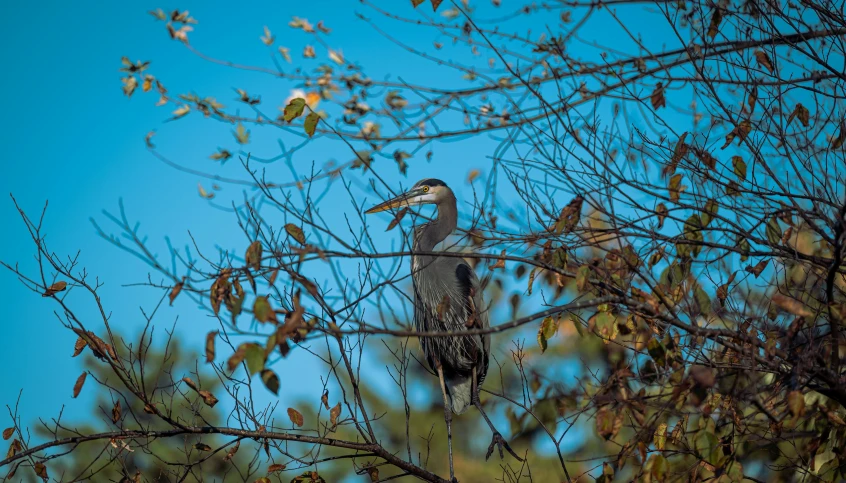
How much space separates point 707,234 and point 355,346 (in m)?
1.92

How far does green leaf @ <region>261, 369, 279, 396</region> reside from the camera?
2.30 metres

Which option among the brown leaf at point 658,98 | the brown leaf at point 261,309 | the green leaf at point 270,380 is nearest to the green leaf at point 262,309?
the brown leaf at point 261,309

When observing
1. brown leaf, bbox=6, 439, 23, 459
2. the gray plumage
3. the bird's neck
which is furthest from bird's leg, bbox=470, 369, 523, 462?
brown leaf, bbox=6, 439, 23, 459

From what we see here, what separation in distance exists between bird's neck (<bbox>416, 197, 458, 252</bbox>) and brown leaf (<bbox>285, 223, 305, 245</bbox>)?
310 cm

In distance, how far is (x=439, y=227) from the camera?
6355 millimetres

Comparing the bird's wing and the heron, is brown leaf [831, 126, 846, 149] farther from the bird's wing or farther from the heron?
the bird's wing

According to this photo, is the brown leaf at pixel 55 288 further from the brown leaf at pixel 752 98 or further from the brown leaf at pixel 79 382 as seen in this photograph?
→ the brown leaf at pixel 752 98

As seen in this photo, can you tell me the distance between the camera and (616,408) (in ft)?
9.04

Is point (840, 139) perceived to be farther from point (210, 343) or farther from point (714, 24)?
point (210, 343)

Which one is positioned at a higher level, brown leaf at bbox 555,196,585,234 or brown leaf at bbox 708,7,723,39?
brown leaf at bbox 708,7,723,39

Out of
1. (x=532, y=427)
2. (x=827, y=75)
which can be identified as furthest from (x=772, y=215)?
(x=532, y=427)

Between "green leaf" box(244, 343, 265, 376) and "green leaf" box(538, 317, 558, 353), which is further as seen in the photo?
"green leaf" box(538, 317, 558, 353)

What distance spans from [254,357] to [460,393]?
4172 mm

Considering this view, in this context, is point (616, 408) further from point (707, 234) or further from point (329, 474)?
point (329, 474)
